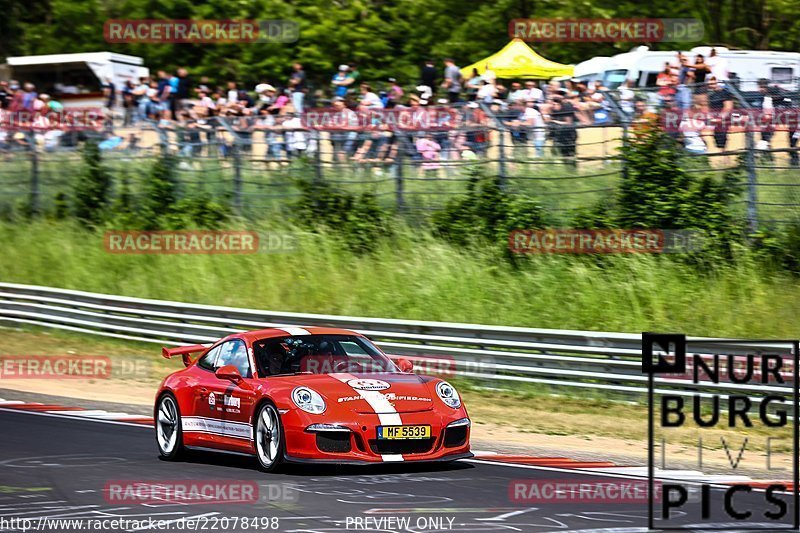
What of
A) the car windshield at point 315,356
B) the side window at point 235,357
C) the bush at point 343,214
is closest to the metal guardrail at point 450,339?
the bush at point 343,214

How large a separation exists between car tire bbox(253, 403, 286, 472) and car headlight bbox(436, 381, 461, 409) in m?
1.40

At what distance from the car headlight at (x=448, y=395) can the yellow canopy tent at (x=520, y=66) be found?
1800 centimetres

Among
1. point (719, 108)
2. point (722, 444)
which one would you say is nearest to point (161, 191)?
point (719, 108)

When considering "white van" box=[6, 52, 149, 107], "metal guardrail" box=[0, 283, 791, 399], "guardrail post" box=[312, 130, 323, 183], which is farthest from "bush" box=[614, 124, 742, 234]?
"white van" box=[6, 52, 149, 107]

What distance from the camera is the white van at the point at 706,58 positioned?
2439 centimetres

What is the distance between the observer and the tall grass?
17859mm

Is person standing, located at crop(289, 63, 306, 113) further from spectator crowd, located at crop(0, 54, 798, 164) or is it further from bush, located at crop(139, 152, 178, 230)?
bush, located at crop(139, 152, 178, 230)

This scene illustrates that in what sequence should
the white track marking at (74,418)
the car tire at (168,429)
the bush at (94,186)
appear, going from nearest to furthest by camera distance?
the car tire at (168,429)
the white track marking at (74,418)
the bush at (94,186)

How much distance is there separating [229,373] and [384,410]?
149cm

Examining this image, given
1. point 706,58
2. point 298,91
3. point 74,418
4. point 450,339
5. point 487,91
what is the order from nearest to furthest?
point 74,418 → point 450,339 → point 706,58 → point 487,91 → point 298,91

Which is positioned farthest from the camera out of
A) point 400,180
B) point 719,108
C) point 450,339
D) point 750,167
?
point 400,180

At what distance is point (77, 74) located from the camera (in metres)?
36.0

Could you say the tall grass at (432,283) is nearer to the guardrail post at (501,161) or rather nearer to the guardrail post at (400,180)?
the guardrail post at (400,180)

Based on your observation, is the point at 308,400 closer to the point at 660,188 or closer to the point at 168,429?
the point at 168,429
